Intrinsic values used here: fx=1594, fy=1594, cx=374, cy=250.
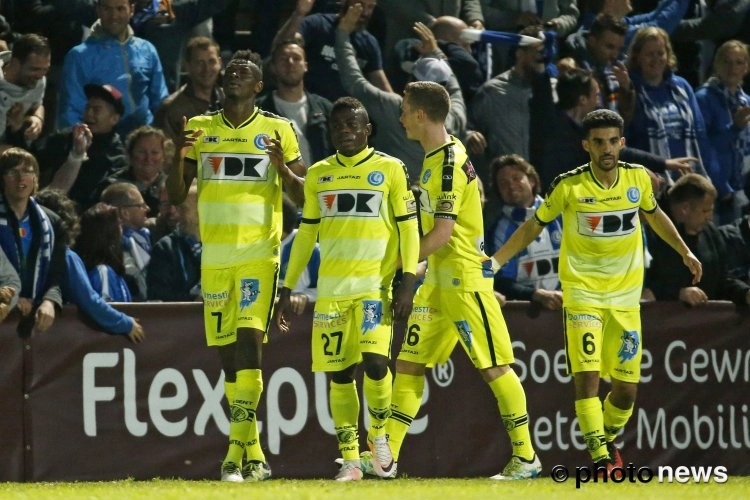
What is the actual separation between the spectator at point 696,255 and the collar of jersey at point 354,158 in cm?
377

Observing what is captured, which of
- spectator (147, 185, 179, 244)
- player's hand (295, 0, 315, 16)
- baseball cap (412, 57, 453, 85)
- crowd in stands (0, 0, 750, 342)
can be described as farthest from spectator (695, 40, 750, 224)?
spectator (147, 185, 179, 244)

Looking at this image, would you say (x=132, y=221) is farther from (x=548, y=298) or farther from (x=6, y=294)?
A: (x=548, y=298)

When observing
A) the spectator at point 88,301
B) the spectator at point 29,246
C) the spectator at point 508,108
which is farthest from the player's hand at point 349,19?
the spectator at point 29,246

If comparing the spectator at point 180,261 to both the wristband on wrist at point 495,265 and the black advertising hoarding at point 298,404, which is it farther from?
the wristband on wrist at point 495,265

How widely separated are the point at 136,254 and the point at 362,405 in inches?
84.4

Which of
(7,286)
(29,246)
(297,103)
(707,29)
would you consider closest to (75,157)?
(29,246)

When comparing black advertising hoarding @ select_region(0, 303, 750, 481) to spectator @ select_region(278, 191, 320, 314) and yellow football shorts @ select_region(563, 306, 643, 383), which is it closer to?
spectator @ select_region(278, 191, 320, 314)

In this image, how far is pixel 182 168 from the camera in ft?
34.2

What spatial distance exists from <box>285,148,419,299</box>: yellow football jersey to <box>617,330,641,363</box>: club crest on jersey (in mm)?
1893

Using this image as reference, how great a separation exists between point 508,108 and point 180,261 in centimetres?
401

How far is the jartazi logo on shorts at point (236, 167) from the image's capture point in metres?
10.3

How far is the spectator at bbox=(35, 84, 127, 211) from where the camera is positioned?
42.7 feet

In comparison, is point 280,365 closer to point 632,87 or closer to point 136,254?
point 136,254

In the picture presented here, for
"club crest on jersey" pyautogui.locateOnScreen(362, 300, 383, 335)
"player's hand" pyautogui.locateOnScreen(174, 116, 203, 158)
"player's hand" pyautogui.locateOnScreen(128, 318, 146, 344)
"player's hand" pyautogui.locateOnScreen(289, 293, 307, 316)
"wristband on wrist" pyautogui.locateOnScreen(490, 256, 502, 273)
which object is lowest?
"player's hand" pyautogui.locateOnScreen(128, 318, 146, 344)
